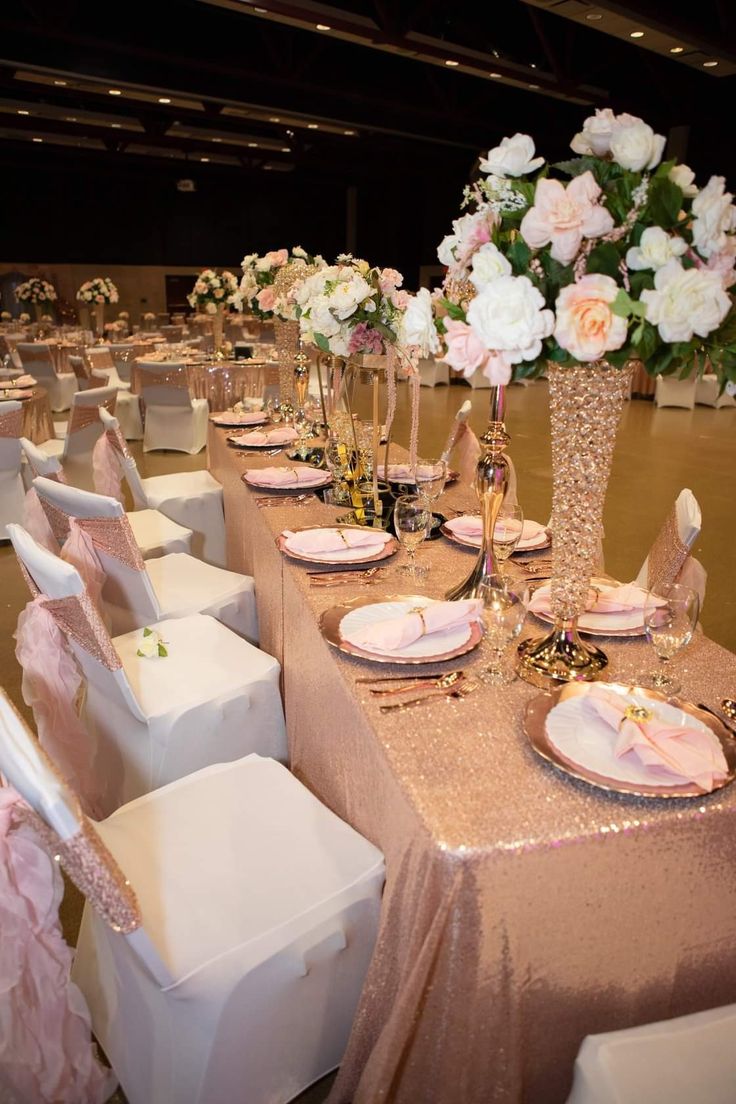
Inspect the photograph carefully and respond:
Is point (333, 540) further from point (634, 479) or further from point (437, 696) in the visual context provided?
point (634, 479)

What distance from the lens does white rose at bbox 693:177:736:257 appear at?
1.15 m

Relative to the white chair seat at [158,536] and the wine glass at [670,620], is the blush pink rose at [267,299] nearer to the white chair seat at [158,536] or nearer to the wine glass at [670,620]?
the white chair seat at [158,536]

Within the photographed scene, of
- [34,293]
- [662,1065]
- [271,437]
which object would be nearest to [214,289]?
[34,293]

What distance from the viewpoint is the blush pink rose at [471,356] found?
49.5 inches

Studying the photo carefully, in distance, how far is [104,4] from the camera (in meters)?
7.53

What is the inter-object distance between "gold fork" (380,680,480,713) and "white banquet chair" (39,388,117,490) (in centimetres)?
409

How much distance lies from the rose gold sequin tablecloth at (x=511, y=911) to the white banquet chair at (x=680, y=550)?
0.57m

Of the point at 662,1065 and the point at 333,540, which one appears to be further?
the point at 333,540

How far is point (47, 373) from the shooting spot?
27.7 ft

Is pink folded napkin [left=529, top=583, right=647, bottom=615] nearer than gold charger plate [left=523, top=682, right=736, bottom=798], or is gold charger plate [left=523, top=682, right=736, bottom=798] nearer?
gold charger plate [left=523, top=682, right=736, bottom=798]

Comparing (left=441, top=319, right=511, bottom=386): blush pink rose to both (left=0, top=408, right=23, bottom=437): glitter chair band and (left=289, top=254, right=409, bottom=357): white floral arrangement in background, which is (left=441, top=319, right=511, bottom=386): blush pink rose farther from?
(left=0, top=408, right=23, bottom=437): glitter chair band

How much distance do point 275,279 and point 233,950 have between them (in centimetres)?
346

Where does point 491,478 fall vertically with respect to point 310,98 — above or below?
below

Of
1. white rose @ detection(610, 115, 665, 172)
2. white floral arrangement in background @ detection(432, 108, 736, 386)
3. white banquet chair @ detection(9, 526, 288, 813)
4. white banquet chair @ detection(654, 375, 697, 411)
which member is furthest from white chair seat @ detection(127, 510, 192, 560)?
white banquet chair @ detection(654, 375, 697, 411)
